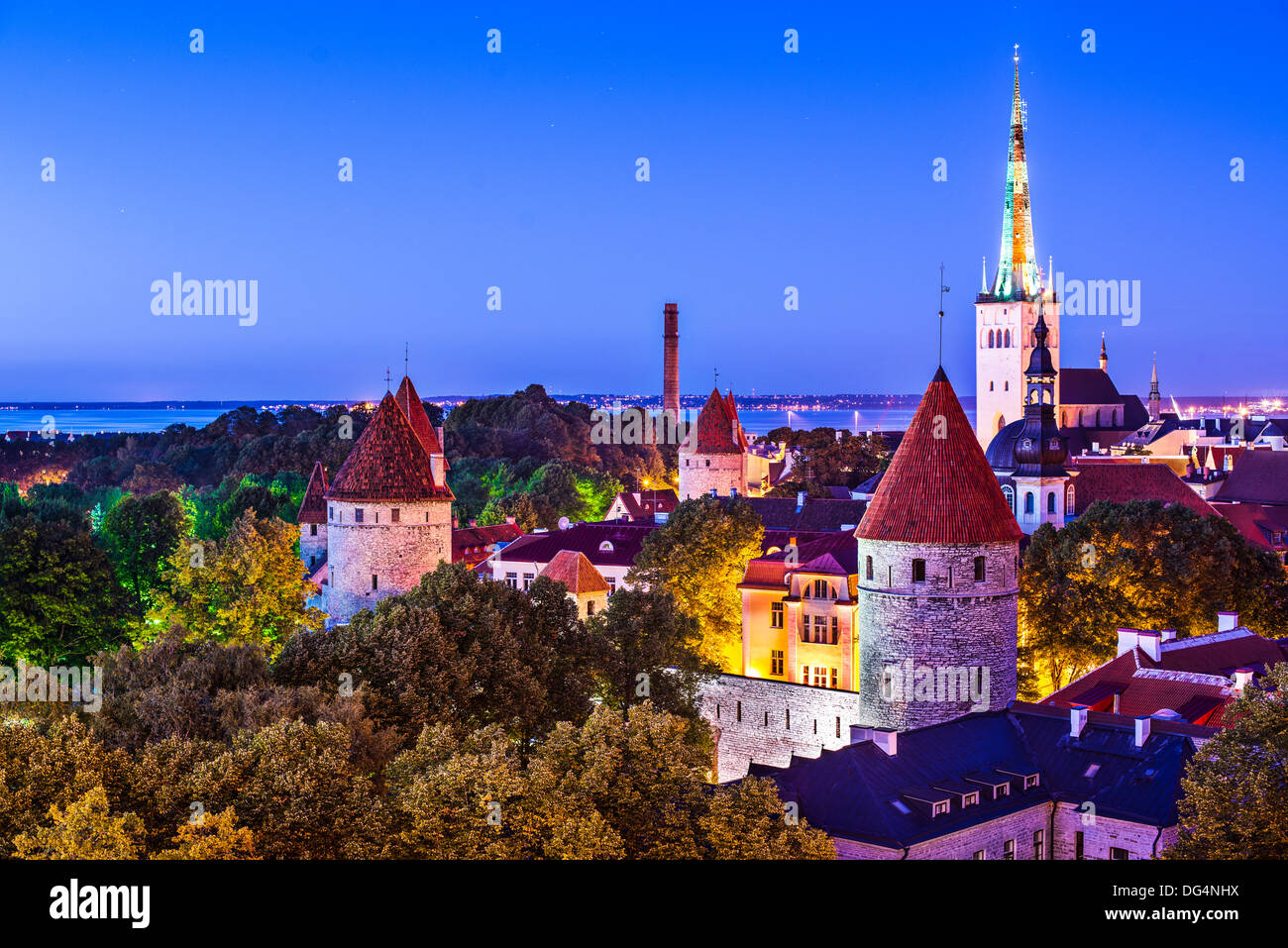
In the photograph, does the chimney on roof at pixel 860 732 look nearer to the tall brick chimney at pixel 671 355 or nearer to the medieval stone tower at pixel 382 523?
the medieval stone tower at pixel 382 523

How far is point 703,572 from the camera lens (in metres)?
39.0

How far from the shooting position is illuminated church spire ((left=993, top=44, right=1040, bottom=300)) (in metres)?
82.1

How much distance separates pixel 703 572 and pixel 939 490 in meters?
11.9

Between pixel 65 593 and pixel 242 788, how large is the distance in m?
26.5

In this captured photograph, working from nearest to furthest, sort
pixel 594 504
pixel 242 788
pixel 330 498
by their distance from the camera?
1. pixel 242 788
2. pixel 330 498
3. pixel 594 504

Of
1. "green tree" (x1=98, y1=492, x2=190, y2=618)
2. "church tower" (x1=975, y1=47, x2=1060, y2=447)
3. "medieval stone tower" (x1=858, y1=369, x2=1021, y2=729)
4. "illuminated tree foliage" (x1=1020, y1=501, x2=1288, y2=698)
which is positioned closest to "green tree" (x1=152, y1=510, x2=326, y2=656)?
"green tree" (x1=98, y1=492, x2=190, y2=618)

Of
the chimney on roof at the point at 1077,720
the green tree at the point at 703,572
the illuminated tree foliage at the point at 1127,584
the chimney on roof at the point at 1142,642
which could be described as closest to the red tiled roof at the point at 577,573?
the green tree at the point at 703,572

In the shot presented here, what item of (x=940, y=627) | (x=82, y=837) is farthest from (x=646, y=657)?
(x=82, y=837)

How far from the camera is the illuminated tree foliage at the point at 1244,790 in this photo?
1822cm

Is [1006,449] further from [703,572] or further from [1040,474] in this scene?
[703,572]

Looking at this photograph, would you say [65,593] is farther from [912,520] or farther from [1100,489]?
[1100,489]

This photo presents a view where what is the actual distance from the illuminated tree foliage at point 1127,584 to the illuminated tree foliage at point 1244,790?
15457mm
